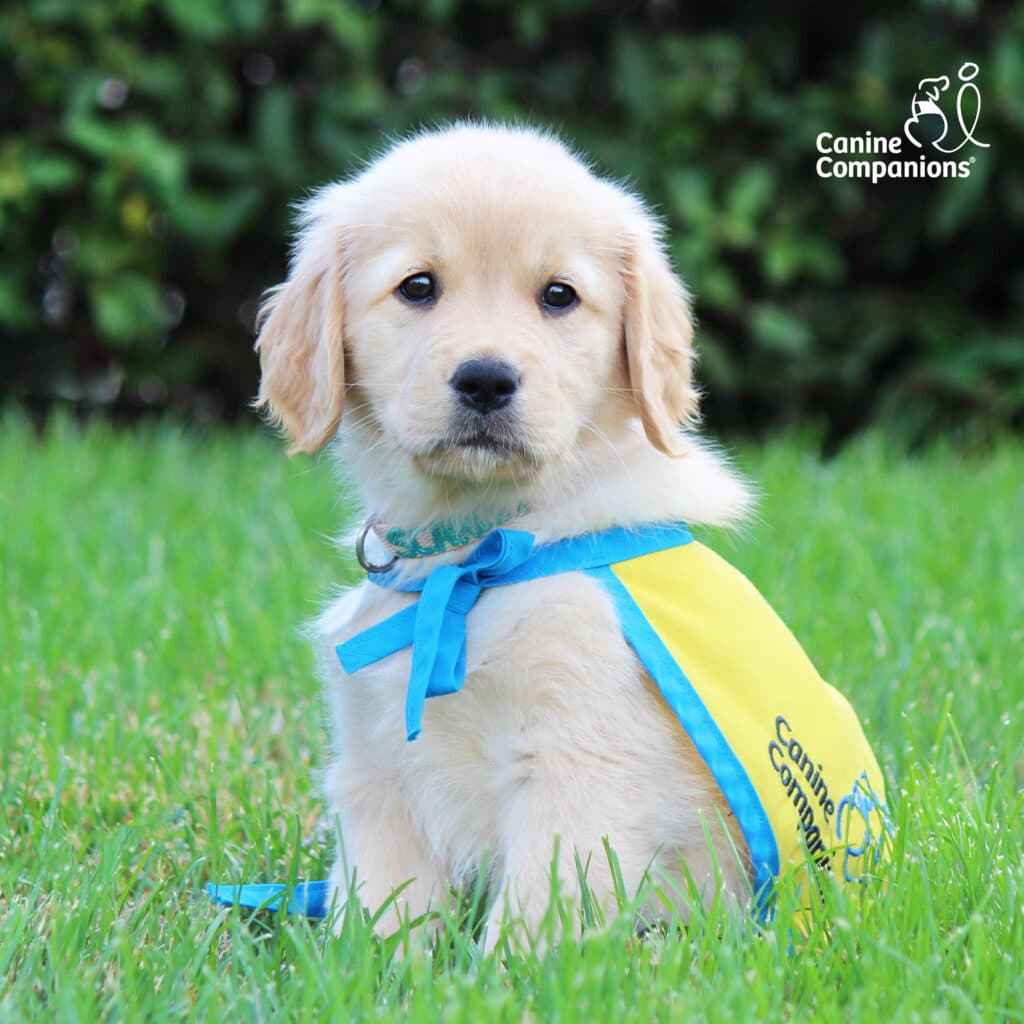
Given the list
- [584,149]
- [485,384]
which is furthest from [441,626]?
[584,149]

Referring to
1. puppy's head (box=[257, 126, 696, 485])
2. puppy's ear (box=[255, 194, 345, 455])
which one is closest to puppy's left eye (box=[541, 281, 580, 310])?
puppy's head (box=[257, 126, 696, 485])

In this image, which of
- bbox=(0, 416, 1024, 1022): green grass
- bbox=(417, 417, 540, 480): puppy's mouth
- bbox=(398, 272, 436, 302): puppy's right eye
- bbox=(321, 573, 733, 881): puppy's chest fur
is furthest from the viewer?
bbox=(398, 272, 436, 302): puppy's right eye

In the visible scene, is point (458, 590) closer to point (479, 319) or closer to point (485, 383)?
point (485, 383)

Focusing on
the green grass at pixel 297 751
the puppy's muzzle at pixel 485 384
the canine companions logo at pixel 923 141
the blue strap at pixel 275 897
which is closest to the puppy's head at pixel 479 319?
the puppy's muzzle at pixel 485 384

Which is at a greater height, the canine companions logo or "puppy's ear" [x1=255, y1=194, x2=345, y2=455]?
"puppy's ear" [x1=255, y1=194, x2=345, y2=455]

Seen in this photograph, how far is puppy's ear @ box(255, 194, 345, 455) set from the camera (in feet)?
9.17

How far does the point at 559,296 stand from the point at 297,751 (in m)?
1.53

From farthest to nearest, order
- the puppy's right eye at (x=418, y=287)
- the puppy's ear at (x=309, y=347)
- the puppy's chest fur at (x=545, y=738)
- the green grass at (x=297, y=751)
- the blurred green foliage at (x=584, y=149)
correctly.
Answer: the blurred green foliage at (x=584, y=149)
the puppy's ear at (x=309, y=347)
the puppy's right eye at (x=418, y=287)
the puppy's chest fur at (x=545, y=738)
the green grass at (x=297, y=751)

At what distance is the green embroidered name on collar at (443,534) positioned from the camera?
2711mm

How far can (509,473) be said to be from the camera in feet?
8.51

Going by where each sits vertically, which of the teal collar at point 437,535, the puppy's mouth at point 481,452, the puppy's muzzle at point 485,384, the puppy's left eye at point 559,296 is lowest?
the teal collar at point 437,535

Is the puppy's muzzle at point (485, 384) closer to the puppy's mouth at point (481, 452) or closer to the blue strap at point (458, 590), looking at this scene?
the puppy's mouth at point (481, 452)

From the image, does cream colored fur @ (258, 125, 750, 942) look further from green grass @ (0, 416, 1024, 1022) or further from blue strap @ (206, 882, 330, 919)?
green grass @ (0, 416, 1024, 1022)

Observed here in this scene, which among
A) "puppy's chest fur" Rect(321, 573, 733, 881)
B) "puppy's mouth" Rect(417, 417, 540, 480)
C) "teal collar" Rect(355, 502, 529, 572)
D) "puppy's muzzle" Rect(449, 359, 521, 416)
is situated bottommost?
"puppy's chest fur" Rect(321, 573, 733, 881)
